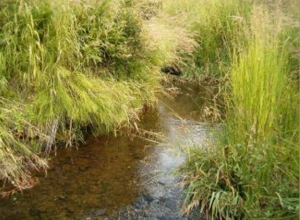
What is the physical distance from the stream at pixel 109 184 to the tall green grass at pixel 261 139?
298 millimetres

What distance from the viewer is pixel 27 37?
3.51m

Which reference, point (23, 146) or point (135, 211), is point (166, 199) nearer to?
point (135, 211)

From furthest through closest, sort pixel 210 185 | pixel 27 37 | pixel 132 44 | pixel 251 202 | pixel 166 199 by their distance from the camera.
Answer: pixel 132 44 → pixel 27 37 → pixel 166 199 → pixel 210 185 → pixel 251 202

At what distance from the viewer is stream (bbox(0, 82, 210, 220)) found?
111 inches

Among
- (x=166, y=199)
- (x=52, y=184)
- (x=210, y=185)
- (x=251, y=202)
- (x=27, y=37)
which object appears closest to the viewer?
(x=251, y=202)

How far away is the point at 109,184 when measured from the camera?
3223mm

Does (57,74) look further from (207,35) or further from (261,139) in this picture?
(207,35)

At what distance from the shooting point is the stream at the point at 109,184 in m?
2.82

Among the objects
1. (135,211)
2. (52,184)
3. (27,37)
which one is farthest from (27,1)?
(135,211)

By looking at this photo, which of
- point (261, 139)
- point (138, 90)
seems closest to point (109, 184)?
point (261, 139)

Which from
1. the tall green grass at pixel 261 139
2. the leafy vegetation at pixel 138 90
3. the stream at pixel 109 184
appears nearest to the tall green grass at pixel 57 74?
the leafy vegetation at pixel 138 90

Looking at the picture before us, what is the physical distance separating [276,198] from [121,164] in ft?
5.30

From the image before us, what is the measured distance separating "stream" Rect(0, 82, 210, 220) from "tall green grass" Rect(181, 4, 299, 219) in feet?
0.98

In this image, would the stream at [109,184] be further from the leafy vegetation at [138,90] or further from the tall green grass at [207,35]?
the tall green grass at [207,35]
